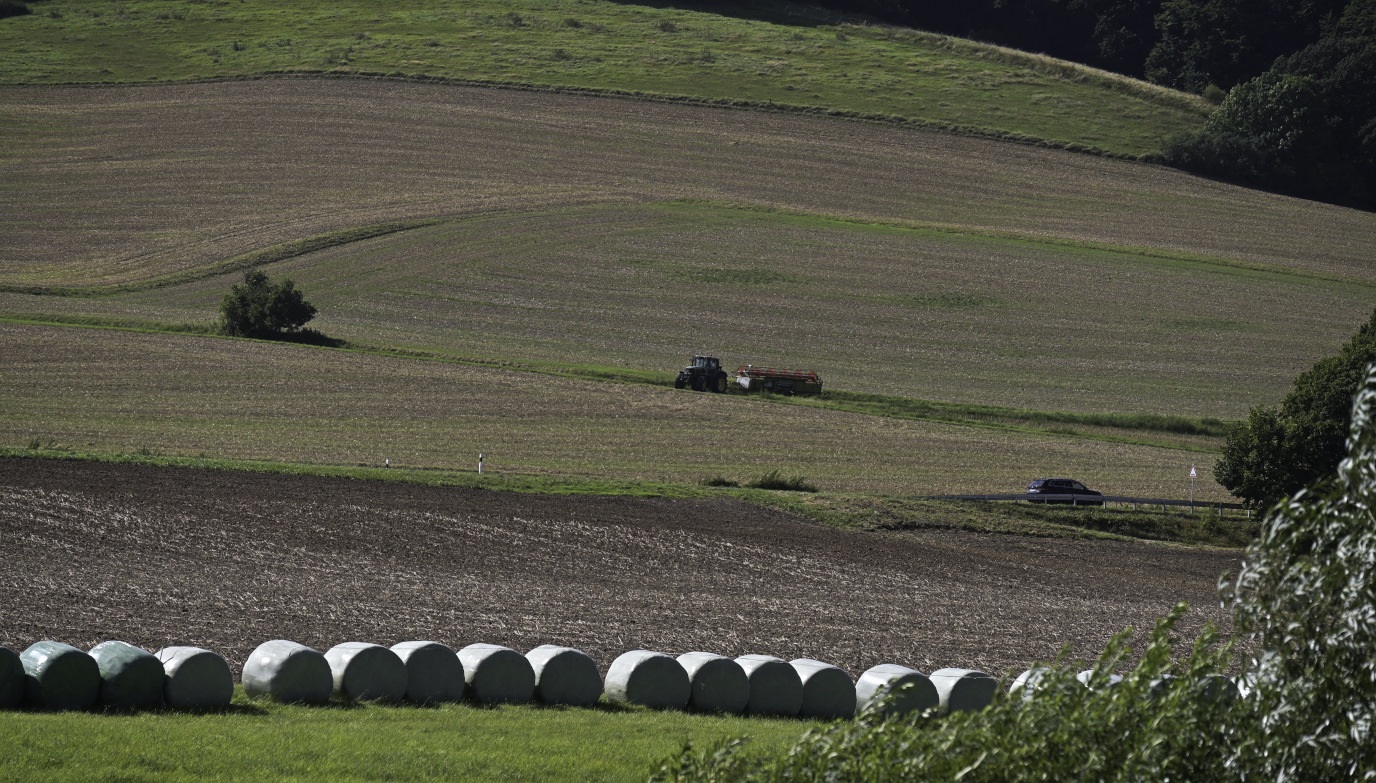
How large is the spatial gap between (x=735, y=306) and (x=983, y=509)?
104 feet

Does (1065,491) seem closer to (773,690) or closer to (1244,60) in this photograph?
(773,690)

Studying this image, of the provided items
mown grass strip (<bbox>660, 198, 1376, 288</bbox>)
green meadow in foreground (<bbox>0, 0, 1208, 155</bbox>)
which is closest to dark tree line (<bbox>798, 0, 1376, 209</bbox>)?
green meadow in foreground (<bbox>0, 0, 1208, 155</bbox>)

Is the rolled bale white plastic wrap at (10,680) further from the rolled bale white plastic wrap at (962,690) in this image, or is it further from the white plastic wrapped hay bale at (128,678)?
the rolled bale white plastic wrap at (962,690)

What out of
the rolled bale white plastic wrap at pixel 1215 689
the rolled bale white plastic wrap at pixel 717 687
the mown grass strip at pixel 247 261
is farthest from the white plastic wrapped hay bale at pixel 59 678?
the mown grass strip at pixel 247 261

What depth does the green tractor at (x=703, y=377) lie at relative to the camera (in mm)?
53656

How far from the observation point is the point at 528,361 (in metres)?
56.1

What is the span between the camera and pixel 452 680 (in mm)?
14930

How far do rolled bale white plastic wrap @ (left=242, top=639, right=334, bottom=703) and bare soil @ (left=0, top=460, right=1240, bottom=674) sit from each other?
5.42ft

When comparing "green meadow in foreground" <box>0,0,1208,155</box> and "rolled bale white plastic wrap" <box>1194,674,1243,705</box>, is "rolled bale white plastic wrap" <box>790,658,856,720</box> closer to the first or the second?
"rolled bale white plastic wrap" <box>1194,674,1243,705</box>

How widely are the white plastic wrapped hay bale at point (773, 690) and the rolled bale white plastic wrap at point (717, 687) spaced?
0.11 meters

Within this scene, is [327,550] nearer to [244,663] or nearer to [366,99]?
[244,663]

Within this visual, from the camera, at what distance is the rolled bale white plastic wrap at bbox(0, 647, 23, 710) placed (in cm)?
1295

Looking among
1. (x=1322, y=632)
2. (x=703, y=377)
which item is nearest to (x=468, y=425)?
(x=703, y=377)

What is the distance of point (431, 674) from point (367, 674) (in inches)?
28.8
